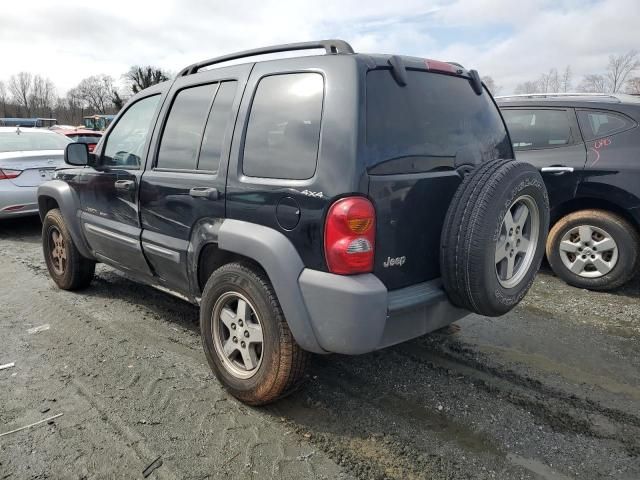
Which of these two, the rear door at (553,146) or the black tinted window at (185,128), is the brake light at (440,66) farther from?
the rear door at (553,146)

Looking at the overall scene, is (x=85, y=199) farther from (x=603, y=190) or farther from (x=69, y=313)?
(x=603, y=190)

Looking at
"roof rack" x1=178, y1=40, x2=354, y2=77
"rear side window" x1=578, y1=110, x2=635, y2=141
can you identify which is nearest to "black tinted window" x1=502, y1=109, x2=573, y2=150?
"rear side window" x1=578, y1=110, x2=635, y2=141

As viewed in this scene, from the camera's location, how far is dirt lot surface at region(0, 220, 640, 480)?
88.4 inches

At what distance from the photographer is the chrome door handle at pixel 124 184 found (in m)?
3.38

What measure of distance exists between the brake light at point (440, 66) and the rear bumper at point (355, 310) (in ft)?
4.16

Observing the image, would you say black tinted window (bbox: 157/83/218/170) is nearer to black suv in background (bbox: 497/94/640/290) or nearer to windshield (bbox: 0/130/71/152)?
black suv in background (bbox: 497/94/640/290)

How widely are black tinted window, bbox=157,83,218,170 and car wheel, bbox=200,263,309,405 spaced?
84 cm

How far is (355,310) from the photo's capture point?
2146mm

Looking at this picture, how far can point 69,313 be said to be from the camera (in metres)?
4.06

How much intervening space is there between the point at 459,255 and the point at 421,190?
38 cm

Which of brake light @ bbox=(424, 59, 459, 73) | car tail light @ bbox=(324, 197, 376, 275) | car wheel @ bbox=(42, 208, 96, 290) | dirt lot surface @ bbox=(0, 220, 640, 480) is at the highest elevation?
brake light @ bbox=(424, 59, 459, 73)

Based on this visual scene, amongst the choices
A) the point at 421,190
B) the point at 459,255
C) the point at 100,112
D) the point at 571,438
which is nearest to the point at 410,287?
the point at 459,255

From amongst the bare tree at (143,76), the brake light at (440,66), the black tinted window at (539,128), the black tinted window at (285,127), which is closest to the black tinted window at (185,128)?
the black tinted window at (285,127)

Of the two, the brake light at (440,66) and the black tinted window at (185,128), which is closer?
the brake light at (440,66)
